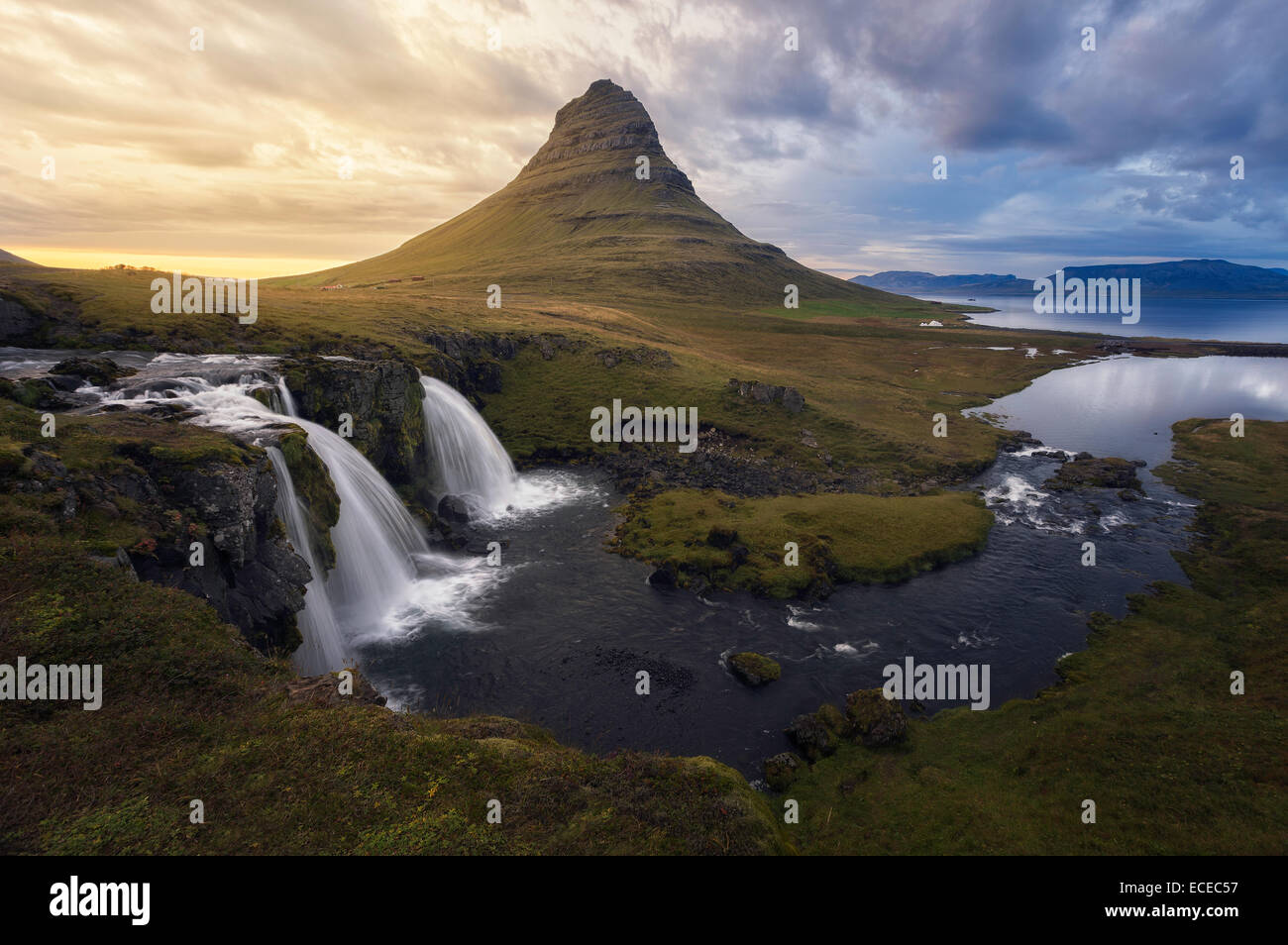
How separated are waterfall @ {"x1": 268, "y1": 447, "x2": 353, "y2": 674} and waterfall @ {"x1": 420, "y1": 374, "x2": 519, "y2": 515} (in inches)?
774

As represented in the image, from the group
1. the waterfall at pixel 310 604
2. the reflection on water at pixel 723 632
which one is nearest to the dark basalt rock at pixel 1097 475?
the reflection on water at pixel 723 632

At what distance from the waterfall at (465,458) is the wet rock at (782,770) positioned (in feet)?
109

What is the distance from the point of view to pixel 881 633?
31.3m

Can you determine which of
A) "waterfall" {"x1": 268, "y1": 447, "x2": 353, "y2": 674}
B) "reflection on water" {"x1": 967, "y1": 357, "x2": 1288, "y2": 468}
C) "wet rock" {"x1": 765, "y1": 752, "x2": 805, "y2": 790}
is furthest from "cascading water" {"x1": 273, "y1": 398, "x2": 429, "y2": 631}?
"reflection on water" {"x1": 967, "y1": 357, "x2": 1288, "y2": 468}

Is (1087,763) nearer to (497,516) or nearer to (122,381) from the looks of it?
(497,516)

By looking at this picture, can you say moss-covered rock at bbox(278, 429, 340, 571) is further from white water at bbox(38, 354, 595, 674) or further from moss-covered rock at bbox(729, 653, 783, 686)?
moss-covered rock at bbox(729, 653, 783, 686)

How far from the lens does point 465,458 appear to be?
52.8 metres

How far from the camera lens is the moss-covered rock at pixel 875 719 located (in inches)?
917

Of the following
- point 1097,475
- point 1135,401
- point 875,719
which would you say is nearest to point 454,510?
point 875,719

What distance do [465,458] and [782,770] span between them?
134 feet

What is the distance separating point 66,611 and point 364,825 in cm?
1106

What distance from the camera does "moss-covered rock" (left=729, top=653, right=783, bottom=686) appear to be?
27141mm

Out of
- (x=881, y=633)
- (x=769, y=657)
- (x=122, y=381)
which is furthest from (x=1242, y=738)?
(x=122, y=381)

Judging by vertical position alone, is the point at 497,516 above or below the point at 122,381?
below
